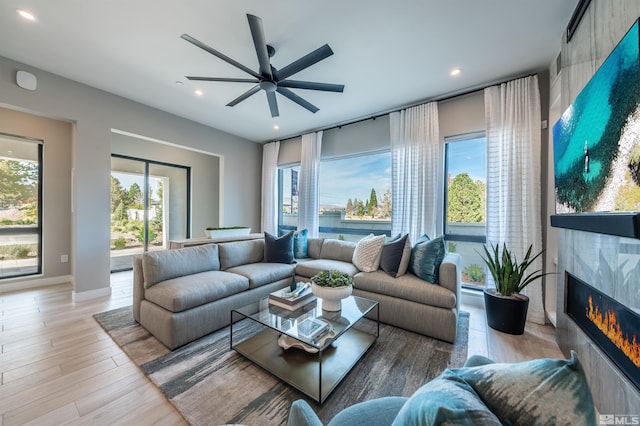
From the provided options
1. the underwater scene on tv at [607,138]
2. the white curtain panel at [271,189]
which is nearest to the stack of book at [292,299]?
the underwater scene on tv at [607,138]

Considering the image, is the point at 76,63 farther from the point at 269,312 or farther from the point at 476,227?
the point at 476,227

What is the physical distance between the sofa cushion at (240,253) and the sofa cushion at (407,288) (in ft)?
4.76

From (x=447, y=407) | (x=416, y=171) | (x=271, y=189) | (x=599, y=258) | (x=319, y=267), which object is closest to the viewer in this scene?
(x=447, y=407)

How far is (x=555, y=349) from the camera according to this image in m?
2.07

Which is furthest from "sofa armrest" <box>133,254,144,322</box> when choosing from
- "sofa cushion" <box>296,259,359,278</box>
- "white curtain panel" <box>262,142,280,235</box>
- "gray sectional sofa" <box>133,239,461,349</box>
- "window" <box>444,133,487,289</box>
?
"window" <box>444,133,487,289</box>

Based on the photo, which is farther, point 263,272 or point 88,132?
point 88,132

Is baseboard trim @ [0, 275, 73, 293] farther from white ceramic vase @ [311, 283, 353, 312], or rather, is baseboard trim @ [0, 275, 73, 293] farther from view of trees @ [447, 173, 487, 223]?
view of trees @ [447, 173, 487, 223]

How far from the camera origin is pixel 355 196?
432 cm

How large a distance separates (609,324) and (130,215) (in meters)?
6.54

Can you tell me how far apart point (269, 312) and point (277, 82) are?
7.04 ft

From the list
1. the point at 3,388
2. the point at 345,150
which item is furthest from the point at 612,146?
the point at 3,388

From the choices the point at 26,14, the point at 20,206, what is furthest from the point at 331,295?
the point at 20,206

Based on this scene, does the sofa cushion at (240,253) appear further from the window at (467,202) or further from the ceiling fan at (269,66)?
the window at (467,202)

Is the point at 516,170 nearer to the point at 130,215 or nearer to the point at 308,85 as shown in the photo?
the point at 308,85
